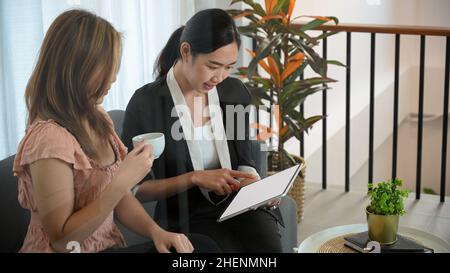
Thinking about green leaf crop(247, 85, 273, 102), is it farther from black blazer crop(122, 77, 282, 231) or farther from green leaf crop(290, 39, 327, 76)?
green leaf crop(290, 39, 327, 76)

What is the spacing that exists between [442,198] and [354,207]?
8.0 inches

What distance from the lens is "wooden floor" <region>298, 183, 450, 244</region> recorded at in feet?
4.33

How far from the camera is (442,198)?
132 centimetres

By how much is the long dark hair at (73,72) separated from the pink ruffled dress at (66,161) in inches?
0.7

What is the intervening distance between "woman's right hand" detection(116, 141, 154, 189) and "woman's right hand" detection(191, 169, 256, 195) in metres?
0.11

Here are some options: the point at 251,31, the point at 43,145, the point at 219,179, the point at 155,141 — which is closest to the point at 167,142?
the point at 155,141

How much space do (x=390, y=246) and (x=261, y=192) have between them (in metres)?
0.34

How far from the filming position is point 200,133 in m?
1.15

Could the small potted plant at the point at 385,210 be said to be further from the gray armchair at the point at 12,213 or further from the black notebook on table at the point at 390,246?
the gray armchair at the point at 12,213

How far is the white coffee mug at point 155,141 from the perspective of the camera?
3.53 ft

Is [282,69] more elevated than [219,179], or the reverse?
[282,69]

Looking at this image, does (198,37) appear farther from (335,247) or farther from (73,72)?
(335,247)

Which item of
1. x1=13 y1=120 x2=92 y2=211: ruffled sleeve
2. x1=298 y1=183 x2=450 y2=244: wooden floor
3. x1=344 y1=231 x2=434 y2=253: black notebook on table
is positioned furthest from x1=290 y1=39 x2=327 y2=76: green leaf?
x1=13 y1=120 x2=92 y2=211: ruffled sleeve
